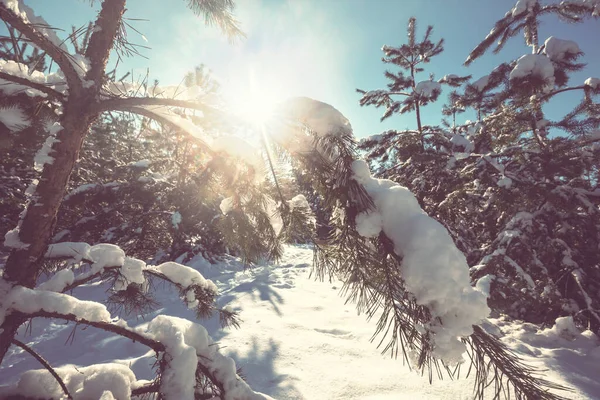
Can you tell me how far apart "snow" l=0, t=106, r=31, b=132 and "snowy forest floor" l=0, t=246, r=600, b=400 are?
1.27 meters

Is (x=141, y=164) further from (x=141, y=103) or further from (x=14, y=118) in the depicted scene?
(x=141, y=103)

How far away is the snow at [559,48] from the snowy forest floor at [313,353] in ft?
14.9

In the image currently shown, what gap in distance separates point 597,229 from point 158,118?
5.51 meters

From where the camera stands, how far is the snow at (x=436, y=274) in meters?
0.77

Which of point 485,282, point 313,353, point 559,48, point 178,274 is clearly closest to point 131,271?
point 178,274

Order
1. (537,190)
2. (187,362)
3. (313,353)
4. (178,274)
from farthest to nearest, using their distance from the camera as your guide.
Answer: (313,353), (537,190), (178,274), (187,362)

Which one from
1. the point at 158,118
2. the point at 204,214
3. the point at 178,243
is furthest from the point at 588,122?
the point at 178,243

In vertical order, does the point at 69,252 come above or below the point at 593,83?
below

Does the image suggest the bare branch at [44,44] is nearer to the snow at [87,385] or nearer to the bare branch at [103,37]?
the bare branch at [103,37]

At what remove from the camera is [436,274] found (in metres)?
0.79

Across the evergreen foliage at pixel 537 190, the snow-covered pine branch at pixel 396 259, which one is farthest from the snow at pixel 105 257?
the evergreen foliage at pixel 537 190

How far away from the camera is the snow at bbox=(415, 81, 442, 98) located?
707 cm

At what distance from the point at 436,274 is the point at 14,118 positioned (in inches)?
88.9

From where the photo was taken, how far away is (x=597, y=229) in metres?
3.80
